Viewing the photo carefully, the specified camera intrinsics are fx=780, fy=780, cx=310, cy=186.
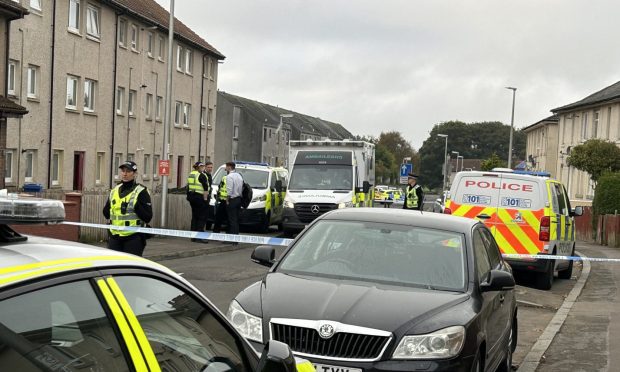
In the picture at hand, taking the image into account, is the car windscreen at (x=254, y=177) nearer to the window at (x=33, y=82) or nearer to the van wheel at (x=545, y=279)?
the window at (x=33, y=82)

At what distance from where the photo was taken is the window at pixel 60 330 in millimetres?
2020

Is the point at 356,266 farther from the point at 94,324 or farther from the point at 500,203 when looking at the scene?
the point at 500,203

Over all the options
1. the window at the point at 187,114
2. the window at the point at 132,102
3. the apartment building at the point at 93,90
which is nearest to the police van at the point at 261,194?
the apartment building at the point at 93,90

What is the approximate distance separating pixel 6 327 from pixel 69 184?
101 ft

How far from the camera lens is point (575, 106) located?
5119 cm

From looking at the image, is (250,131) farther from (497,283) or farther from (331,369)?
(331,369)

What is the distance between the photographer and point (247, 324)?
533cm

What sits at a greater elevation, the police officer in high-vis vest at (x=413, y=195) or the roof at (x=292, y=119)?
the roof at (x=292, y=119)

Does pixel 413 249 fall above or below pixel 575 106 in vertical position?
below

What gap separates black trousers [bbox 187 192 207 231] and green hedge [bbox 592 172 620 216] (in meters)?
20.7

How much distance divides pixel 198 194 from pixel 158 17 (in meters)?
23.5

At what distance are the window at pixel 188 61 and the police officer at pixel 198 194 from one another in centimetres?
2585

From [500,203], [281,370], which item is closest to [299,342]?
[281,370]

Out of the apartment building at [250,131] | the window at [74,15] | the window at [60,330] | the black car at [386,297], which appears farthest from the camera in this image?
the apartment building at [250,131]
